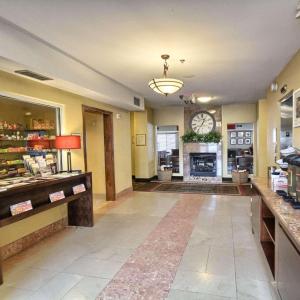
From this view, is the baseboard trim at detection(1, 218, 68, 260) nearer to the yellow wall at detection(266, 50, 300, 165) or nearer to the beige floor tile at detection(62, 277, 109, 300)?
the beige floor tile at detection(62, 277, 109, 300)

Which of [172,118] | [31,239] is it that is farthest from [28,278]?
[172,118]

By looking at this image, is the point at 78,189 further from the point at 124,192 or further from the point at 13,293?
the point at 124,192

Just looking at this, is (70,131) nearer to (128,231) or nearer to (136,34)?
(128,231)

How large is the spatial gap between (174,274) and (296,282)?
1.43 m

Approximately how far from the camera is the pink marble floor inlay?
7.85 feet

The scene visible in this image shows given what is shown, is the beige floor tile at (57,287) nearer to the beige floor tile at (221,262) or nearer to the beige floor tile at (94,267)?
the beige floor tile at (94,267)

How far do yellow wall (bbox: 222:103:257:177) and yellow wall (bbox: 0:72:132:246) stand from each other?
142 inches

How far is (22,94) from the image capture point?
11.6 ft

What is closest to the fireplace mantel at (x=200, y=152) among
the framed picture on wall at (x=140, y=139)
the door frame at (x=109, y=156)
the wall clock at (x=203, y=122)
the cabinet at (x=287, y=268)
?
the wall clock at (x=203, y=122)

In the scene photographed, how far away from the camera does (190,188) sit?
7551 mm

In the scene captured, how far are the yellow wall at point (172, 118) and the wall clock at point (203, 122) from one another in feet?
1.41

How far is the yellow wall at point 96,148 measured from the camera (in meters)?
6.25

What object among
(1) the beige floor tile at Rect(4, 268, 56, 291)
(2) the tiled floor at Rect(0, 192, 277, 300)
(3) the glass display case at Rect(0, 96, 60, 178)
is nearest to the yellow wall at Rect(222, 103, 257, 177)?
(2) the tiled floor at Rect(0, 192, 277, 300)

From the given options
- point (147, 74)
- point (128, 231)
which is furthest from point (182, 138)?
point (128, 231)
